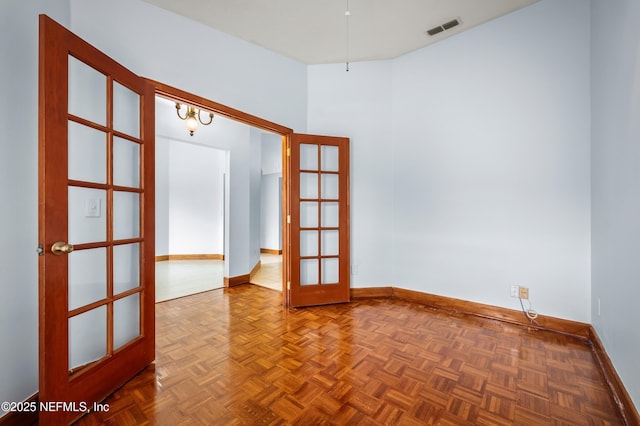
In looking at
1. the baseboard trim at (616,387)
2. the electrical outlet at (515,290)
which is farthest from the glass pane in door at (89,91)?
the electrical outlet at (515,290)

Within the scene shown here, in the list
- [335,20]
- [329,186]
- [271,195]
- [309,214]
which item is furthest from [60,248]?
[271,195]

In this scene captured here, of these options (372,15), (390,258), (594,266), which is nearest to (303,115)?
(372,15)

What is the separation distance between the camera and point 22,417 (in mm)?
1397

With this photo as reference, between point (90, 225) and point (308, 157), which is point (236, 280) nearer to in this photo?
point (308, 157)

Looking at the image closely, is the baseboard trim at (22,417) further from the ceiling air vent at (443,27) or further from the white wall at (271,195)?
the white wall at (271,195)

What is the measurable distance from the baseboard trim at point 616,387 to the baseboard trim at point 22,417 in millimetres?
3000

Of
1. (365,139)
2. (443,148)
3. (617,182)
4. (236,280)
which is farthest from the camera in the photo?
(236,280)

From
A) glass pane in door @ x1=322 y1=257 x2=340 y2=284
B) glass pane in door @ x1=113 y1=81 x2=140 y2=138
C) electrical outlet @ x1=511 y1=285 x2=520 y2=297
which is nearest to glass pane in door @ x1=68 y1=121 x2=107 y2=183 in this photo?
glass pane in door @ x1=113 y1=81 x2=140 y2=138

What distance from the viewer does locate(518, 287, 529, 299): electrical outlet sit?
2627 mm

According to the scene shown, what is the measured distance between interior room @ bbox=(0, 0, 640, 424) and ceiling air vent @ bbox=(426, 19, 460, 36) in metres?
0.06

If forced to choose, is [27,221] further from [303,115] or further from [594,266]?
[594,266]

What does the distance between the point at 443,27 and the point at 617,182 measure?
215 centimetres

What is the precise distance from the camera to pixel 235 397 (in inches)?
63.7

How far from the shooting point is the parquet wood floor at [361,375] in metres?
1.47
